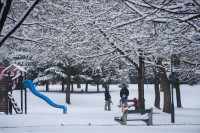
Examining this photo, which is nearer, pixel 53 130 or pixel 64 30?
pixel 53 130

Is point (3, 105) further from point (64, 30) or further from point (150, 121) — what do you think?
point (150, 121)

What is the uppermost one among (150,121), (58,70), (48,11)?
(48,11)

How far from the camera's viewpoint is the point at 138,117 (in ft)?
44.4

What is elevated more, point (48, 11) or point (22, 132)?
point (48, 11)

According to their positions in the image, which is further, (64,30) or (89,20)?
(64,30)

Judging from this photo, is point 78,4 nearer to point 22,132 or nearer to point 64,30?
point 64,30

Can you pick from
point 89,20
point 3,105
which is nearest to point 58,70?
point 3,105

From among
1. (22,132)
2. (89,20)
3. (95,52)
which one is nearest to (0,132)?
(22,132)

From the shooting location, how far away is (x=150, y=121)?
13.4 meters

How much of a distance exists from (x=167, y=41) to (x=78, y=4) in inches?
220

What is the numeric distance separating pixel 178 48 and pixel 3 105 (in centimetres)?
1178

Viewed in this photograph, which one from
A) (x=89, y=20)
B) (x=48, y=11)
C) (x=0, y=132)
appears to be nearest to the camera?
(x=0, y=132)

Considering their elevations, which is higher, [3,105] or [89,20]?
[89,20]

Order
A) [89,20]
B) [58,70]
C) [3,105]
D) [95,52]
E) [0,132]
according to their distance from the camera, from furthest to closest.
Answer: [58,70], [3,105], [95,52], [89,20], [0,132]
